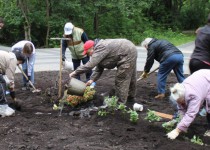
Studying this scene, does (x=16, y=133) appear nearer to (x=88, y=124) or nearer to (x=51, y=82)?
(x=88, y=124)

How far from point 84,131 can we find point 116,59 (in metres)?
1.41

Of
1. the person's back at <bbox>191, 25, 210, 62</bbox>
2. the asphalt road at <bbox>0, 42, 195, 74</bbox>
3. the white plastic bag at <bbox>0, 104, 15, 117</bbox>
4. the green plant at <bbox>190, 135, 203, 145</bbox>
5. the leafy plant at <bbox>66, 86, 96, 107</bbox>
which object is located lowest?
the asphalt road at <bbox>0, 42, 195, 74</bbox>

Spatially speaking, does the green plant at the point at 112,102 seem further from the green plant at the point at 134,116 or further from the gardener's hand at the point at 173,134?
the gardener's hand at the point at 173,134

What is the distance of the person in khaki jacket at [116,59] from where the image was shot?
17.7 ft

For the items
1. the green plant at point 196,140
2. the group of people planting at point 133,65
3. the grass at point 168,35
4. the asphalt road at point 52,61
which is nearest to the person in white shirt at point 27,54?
the group of people planting at point 133,65

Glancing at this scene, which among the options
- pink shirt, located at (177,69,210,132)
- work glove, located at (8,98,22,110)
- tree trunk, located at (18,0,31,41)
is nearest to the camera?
pink shirt, located at (177,69,210,132)

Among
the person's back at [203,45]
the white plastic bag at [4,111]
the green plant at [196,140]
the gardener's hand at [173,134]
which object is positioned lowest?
the white plastic bag at [4,111]

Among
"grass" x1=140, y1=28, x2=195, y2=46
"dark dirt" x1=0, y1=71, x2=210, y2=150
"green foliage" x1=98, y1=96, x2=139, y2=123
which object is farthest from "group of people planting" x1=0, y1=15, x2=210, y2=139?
"grass" x1=140, y1=28, x2=195, y2=46

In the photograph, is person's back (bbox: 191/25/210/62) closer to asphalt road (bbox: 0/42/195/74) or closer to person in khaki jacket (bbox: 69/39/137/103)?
person in khaki jacket (bbox: 69/39/137/103)

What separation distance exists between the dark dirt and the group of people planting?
0.90ft

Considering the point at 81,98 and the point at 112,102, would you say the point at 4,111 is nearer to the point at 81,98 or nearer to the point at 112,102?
the point at 81,98

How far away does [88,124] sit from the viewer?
512cm

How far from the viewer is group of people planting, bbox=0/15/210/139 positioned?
4.01 m

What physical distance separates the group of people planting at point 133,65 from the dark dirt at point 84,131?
273 mm
